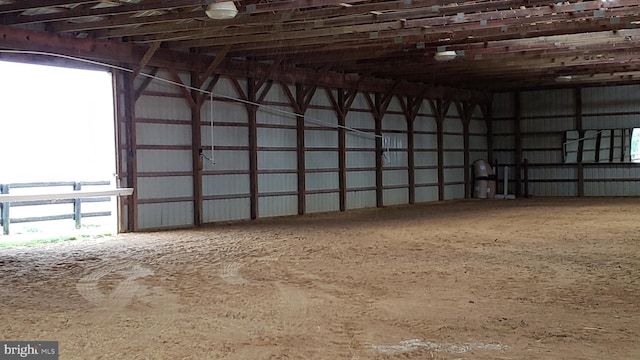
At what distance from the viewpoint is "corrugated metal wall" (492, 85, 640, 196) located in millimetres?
21109

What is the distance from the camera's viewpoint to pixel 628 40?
13023mm

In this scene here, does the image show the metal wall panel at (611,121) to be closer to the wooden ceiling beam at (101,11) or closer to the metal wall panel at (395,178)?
the metal wall panel at (395,178)

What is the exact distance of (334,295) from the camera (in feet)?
19.2

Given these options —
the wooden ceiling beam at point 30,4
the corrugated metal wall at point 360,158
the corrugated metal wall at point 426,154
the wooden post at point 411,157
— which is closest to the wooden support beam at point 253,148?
the corrugated metal wall at point 360,158

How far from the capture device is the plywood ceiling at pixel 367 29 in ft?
30.6

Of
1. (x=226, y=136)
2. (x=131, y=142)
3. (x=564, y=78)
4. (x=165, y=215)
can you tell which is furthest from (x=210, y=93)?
(x=564, y=78)

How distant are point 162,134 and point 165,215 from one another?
5.27ft

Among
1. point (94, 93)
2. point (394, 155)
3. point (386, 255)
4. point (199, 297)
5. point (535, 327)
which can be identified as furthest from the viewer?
point (394, 155)

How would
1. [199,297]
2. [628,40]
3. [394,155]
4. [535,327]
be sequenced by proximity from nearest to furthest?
[535,327], [199,297], [628,40], [394,155]

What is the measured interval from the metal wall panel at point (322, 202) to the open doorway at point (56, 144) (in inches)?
189

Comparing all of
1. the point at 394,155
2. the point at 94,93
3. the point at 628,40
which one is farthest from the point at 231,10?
the point at 394,155

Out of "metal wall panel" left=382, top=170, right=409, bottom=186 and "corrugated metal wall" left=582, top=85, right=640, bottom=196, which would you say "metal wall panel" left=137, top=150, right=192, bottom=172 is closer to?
"metal wall panel" left=382, top=170, right=409, bottom=186

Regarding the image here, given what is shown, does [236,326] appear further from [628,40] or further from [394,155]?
[394,155]

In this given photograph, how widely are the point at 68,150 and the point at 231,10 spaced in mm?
6636
